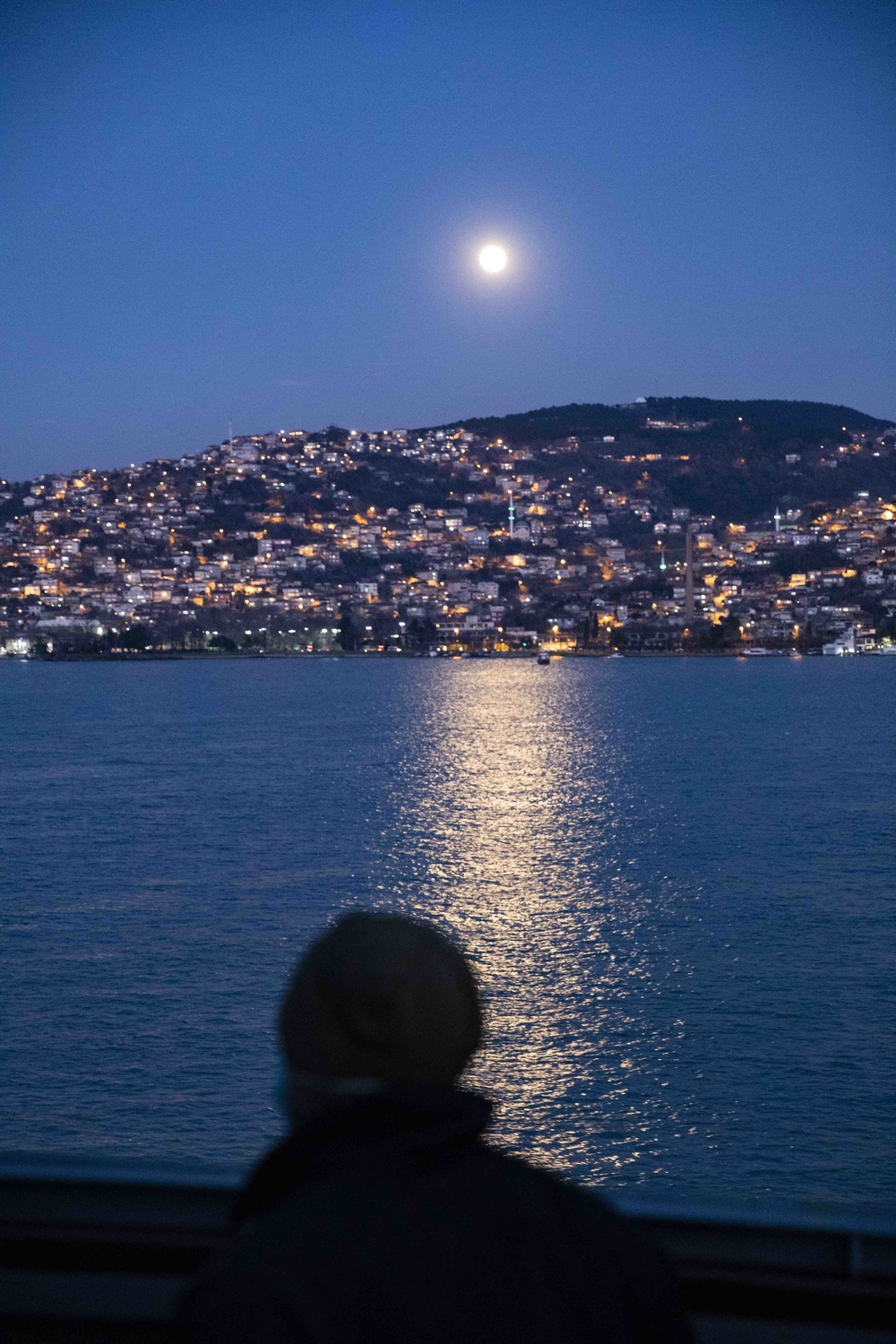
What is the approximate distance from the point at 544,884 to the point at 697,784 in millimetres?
11143

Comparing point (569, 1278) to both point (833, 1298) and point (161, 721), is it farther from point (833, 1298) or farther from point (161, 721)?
point (161, 721)

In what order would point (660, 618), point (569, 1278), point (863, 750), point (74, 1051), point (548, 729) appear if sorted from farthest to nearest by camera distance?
1. point (660, 618)
2. point (548, 729)
3. point (863, 750)
4. point (74, 1051)
5. point (569, 1278)

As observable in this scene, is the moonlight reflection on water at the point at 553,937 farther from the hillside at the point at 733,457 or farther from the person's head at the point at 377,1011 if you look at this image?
the hillside at the point at 733,457

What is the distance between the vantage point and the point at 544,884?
1659 centimetres

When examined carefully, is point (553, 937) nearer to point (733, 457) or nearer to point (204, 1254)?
point (204, 1254)

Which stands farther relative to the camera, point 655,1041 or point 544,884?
point 544,884

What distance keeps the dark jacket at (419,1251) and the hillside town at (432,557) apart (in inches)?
4269

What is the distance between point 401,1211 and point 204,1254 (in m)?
1.02

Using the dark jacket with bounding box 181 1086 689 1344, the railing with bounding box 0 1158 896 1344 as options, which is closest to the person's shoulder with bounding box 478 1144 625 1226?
the dark jacket with bounding box 181 1086 689 1344

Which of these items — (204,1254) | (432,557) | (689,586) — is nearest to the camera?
(204,1254)

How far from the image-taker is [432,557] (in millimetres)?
131875

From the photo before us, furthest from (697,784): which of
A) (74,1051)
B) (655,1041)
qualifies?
(74,1051)

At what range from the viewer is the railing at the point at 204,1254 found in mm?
1573

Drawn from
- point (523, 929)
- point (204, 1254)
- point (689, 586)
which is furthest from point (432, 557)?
point (204, 1254)
